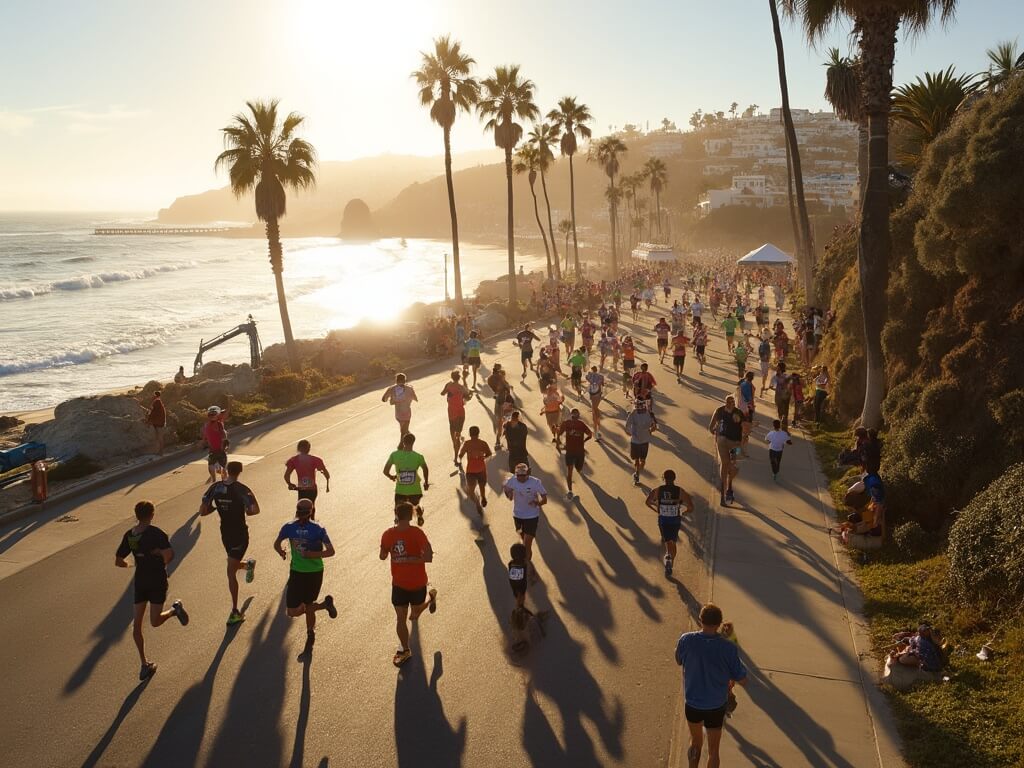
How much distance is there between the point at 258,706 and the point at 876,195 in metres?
13.5

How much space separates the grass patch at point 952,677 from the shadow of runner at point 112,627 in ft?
26.9

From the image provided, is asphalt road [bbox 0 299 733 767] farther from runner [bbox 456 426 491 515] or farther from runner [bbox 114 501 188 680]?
runner [bbox 114 501 188 680]

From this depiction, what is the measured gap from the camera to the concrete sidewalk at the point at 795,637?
6574 millimetres

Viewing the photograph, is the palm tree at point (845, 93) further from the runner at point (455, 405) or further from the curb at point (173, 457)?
the curb at point (173, 457)

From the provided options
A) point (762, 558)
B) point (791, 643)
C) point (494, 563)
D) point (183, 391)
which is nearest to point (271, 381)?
point (183, 391)

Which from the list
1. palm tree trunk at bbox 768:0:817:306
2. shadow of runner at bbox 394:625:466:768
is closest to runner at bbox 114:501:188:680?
shadow of runner at bbox 394:625:466:768

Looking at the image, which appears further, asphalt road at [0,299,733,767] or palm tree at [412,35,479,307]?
palm tree at [412,35,479,307]

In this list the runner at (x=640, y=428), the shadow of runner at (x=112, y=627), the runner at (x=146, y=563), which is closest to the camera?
the runner at (x=146, y=563)

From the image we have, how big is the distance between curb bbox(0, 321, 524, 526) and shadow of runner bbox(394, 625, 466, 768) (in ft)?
30.9

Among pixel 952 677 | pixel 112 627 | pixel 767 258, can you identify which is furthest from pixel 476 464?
pixel 767 258

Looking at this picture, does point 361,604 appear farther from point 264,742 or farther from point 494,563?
point 264,742

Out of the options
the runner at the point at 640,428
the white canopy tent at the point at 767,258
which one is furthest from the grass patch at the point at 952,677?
the white canopy tent at the point at 767,258

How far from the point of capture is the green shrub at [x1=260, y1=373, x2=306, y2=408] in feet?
72.5

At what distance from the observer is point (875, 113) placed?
14.0 metres
